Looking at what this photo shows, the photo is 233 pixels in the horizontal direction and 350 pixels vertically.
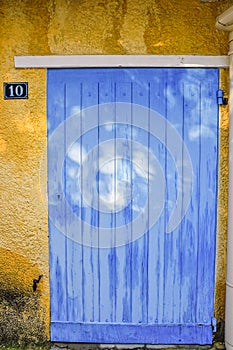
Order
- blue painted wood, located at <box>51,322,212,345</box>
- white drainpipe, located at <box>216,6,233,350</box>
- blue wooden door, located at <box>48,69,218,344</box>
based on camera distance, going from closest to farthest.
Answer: white drainpipe, located at <box>216,6,233,350</box>, blue wooden door, located at <box>48,69,218,344</box>, blue painted wood, located at <box>51,322,212,345</box>

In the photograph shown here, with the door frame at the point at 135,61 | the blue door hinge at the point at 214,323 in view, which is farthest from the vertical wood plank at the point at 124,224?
the blue door hinge at the point at 214,323

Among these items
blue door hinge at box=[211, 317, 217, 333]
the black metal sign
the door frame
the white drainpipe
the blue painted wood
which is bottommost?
the blue painted wood

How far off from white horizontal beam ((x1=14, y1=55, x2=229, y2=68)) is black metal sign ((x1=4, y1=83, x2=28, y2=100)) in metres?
0.28

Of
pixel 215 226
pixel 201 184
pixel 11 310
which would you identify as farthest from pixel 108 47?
pixel 11 310

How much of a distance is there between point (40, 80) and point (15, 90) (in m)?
0.23

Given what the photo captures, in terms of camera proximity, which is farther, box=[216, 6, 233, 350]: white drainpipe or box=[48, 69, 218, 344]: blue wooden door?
box=[48, 69, 218, 344]: blue wooden door

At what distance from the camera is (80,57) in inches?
153

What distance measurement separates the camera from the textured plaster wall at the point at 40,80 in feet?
12.7

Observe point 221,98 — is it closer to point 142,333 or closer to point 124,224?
point 124,224

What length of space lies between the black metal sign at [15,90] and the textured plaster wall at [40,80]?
0.04 m

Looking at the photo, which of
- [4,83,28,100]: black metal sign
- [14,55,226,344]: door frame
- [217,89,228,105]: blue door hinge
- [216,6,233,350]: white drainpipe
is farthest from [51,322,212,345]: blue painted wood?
[14,55,226,344]: door frame

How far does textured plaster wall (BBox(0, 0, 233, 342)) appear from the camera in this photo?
3.88 meters

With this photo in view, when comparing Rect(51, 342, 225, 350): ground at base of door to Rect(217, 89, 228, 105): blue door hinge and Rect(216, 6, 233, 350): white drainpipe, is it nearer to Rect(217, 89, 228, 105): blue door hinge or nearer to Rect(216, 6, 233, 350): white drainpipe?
Rect(216, 6, 233, 350): white drainpipe

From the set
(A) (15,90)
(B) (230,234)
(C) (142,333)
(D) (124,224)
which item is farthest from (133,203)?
(A) (15,90)
